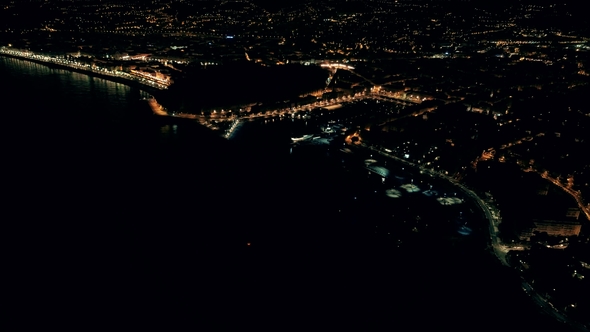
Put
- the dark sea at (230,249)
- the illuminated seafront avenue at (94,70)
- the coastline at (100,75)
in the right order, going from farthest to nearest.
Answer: the illuminated seafront avenue at (94,70)
the coastline at (100,75)
the dark sea at (230,249)

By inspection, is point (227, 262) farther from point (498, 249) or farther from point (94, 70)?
point (94, 70)

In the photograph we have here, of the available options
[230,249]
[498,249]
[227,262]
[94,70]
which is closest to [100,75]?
[94,70]

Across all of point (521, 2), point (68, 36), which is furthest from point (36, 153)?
point (521, 2)

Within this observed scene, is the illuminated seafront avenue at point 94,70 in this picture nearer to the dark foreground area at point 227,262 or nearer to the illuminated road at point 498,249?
the dark foreground area at point 227,262

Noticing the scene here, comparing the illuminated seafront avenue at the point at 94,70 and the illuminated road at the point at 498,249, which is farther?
the illuminated seafront avenue at the point at 94,70

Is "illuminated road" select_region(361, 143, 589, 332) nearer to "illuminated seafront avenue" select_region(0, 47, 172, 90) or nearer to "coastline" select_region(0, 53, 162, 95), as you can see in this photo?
"coastline" select_region(0, 53, 162, 95)

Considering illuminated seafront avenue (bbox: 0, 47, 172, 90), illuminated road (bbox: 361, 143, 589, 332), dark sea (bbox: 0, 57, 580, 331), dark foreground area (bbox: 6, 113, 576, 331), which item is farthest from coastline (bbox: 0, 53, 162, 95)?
illuminated road (bbox: 361, 143, 589, 332)

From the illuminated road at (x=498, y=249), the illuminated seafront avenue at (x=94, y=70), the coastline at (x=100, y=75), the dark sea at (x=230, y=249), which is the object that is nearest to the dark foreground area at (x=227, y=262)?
the dark sea at (x=230, y=249)

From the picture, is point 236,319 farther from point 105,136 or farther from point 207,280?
point 105,136

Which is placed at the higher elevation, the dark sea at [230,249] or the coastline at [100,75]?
the coastline at [100,75]
